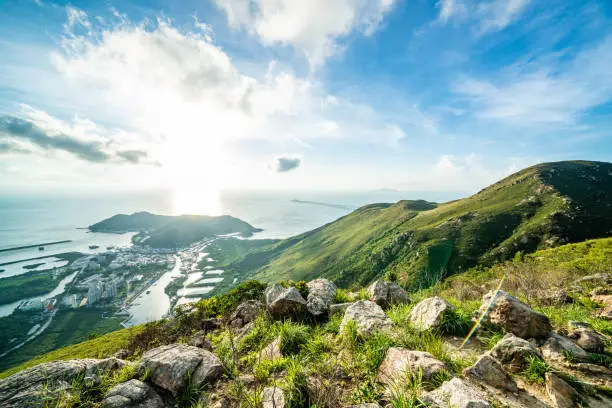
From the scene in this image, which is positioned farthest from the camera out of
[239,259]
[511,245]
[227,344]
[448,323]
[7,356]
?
[239,259]

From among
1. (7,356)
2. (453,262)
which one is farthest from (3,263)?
(453,262)

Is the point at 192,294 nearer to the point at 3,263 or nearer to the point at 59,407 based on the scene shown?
the point at 59,407

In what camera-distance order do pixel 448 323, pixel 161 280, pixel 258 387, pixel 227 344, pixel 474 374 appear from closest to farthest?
pixel 474 374 < pixel 258 387 < pixel 448 323 < pixel 227 344 < pixel 161 280

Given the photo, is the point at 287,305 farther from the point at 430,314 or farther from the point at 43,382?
the point at 43,382

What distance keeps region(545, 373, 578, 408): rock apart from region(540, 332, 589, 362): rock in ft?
3.83

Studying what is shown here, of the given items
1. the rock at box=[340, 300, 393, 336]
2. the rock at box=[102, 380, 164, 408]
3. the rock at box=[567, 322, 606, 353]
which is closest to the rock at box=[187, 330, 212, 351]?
the rock at box=[102, 380, 164, 408]

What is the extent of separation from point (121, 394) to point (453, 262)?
310ft

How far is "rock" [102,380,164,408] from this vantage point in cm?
438

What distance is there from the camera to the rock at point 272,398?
393 cm

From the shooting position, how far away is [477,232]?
304ft

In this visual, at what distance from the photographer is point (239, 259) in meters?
184

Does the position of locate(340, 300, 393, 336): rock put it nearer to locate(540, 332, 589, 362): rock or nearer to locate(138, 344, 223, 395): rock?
locate(540, 332, 589, 362): rock

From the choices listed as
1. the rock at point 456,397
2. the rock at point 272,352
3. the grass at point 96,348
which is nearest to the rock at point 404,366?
the rock at point 456,397

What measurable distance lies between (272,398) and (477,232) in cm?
11318
